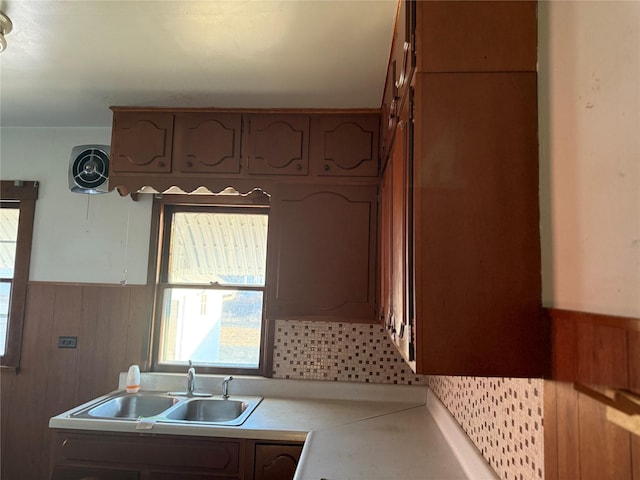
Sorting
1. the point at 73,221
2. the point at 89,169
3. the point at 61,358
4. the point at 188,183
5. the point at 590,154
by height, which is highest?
the point at 89,169

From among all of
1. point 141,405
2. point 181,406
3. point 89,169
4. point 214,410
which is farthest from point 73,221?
point 214,410

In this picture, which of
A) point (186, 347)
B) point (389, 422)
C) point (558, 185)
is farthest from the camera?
point (186, 347)

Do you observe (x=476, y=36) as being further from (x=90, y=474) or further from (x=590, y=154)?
(x=90, y=474)

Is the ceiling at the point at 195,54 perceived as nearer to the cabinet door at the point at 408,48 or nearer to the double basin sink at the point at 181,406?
the cabinet door at the point at 408,48

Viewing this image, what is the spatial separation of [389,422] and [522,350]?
1307 millimetres

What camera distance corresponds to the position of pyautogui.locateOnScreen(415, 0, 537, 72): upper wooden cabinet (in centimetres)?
101

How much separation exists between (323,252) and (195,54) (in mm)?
1127

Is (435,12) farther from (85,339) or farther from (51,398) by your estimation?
(51,398)

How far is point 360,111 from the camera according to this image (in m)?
2.28

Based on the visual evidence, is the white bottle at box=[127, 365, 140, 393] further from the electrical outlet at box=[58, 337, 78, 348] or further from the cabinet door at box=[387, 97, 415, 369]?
the cabinet door at box=[387, 97, 415, 369]

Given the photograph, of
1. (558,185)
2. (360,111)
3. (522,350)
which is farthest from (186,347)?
(558,185)

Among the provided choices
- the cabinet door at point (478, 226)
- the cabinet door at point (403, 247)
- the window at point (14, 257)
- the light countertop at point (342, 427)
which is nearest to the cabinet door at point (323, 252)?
the light countertop at point (342, 427)

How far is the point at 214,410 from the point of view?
2371 millimetres

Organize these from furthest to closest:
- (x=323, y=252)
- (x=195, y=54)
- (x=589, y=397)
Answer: (x=323, y=252)
(x=195, y=54)
(x=589, y=397)
